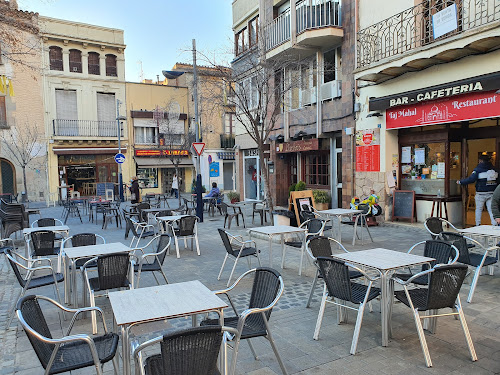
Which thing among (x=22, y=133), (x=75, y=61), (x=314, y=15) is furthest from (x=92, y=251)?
(x=75, y=61)

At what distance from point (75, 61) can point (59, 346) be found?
90.4 ft

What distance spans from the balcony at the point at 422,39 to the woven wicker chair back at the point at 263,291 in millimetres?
7509

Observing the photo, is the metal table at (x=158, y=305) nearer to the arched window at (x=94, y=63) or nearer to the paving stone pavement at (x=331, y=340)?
the paving stone pavement at (x=331, y=340)

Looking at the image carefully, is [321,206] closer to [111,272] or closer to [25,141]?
[111,272]

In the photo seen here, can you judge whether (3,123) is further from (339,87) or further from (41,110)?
(339,87)

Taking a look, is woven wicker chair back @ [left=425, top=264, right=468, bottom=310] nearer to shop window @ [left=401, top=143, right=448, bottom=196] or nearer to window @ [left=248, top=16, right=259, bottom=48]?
shop window @ [left=401, top=143, right=448, bottom=196]

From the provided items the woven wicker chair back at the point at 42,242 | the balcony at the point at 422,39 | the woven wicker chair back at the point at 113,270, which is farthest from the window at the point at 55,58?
the woven wicker chair back at the point at 113,270

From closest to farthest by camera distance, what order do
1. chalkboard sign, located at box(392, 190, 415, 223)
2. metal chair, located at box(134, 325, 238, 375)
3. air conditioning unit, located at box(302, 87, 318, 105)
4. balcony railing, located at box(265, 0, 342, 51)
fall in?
1. metal chair, located at box(134, 325, 238, 375)
2. chalkboard sign, located at box(392, 190, 415, 223)
3. balcony railing, located at box(265, 0, 342, 51)
4. air conditioning unit, located at box(302, 87, 318, 105)

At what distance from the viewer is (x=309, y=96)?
1523 cm

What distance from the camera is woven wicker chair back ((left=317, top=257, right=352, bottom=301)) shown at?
12.4 feet

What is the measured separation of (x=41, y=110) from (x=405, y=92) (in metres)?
22.9

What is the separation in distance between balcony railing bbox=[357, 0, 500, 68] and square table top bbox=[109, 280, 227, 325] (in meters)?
8.04

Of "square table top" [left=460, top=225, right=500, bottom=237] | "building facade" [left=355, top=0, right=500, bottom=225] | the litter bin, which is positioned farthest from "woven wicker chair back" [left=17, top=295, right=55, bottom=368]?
"building facade" [left=355, top=0, right=500, bottom=225]

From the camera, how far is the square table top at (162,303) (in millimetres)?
2828
